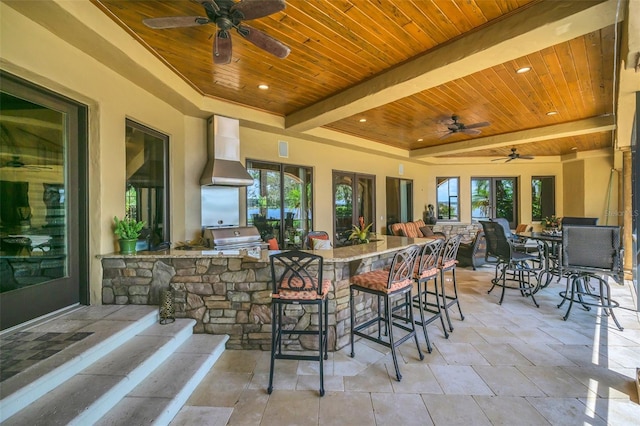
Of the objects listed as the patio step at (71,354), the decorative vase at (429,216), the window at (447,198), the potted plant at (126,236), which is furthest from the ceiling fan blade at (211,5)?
the window at (447,198)

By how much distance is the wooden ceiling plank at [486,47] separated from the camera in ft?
7.66

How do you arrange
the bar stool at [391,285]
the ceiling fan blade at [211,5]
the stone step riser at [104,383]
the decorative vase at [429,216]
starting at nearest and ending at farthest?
the stone step riser at [104,383], the ceiling fan blade at [211,5], the bar stool at [391,285], the decorative vase at [429,216]

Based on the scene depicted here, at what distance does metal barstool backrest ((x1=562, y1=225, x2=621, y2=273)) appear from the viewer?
3.51 metres

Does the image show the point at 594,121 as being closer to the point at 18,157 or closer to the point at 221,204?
the point at 221,204

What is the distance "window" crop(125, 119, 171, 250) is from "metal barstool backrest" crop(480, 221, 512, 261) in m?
5.12

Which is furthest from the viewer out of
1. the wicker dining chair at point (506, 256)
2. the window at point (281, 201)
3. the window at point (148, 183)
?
the window at point (281, 201)

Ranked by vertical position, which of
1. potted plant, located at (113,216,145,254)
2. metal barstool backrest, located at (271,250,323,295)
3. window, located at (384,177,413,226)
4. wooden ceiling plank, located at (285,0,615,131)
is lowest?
metal barstool backrest, located at (271,250,323,295)

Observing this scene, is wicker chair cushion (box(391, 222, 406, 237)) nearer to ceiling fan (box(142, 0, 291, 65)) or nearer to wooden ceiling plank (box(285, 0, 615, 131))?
wooden ceiling plank (box(285, 0, 615, 131))

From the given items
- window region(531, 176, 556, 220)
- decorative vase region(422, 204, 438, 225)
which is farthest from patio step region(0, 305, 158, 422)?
window region(531, 176, 556, 220)

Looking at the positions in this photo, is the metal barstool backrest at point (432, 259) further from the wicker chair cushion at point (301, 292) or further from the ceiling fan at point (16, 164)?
the ceiling fan at point (16, 164)

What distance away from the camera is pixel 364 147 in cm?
723

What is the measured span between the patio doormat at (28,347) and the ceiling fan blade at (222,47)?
2579 millimetres

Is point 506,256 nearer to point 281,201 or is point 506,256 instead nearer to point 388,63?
point 388,63

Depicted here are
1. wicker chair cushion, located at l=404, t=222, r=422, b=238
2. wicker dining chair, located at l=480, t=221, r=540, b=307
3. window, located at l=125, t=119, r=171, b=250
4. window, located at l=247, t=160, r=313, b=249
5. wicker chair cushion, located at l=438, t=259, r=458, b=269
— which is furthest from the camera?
wicker chair cushion, located at l=404, t=222, r=422, b=238
